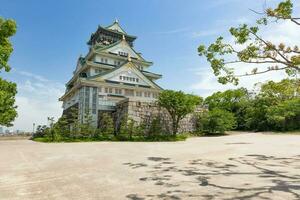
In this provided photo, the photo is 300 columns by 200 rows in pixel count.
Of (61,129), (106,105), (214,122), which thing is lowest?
(61,129)

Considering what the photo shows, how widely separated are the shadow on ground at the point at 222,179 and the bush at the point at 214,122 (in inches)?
740

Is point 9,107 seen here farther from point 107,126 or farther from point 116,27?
point 116,27

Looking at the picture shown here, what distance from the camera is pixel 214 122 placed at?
92.4ft

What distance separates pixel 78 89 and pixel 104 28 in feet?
39.5

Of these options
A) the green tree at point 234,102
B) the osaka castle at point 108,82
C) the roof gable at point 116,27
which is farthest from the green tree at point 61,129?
the green tree at point 234,102

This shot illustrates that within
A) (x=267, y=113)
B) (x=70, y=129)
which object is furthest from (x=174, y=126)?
(x=267, y=113)

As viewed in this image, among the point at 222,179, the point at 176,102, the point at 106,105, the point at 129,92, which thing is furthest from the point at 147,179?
the point at 129,92

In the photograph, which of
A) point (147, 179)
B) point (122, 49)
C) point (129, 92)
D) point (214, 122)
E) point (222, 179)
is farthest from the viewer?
point (122, 49)

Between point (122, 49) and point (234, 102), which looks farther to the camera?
point (234, 102)

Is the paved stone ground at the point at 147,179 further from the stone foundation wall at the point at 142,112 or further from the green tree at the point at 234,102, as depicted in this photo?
the green tree at the point at 234,102

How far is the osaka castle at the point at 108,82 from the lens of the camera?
88.6ft

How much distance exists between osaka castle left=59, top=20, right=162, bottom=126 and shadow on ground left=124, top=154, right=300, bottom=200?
16.4 m

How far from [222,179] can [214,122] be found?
72.8ft

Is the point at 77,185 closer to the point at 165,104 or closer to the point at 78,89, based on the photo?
the point at 165,104
